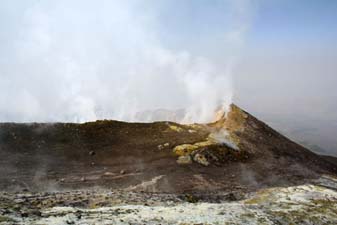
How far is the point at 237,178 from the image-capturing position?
44.6 metres

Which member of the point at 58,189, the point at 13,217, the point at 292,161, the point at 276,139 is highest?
the point at 276,139

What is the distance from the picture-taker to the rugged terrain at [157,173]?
1094 inches

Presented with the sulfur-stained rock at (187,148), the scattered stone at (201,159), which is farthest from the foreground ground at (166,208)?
the sulfur-stained rock at (187,148)

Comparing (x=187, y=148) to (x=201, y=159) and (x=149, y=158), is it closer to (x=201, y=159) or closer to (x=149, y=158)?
(x=201, y=159)

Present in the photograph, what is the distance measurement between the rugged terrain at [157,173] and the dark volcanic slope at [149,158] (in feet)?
0.35

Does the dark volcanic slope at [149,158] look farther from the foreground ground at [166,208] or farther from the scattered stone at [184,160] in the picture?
the foreground ground at [166,208]

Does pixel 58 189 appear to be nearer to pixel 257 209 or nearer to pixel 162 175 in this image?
pixel 162 175

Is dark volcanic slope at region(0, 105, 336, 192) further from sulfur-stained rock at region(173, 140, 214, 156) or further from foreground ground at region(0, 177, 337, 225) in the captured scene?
foreground ground at region(0, 177, 337, 225)

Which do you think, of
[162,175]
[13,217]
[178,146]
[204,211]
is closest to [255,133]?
[178,146]

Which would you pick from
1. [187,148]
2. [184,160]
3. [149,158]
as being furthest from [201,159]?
[149,158]

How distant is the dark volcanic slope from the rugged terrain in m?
0.11

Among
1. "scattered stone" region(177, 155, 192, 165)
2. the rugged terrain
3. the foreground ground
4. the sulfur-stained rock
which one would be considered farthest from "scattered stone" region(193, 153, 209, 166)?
the foreground ground

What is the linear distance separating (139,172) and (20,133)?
1778 centimetres

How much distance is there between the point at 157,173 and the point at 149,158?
4.91m
